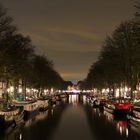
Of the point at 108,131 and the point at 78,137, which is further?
the point at 108,131

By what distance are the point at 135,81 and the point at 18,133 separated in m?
37.9

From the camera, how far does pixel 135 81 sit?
3287 inches

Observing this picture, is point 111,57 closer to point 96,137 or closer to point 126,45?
point 126,45

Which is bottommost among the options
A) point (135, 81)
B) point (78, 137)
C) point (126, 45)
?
point (78, 137)

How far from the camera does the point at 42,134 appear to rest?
2085 inches

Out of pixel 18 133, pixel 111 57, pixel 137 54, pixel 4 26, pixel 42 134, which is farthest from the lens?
pixel 111 57

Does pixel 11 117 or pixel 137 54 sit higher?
pixel 137 54

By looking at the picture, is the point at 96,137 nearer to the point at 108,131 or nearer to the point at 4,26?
the point at 108,131

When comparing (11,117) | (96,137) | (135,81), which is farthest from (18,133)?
(135,81)

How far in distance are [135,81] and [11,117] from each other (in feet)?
117

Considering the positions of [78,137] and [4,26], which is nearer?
[78,137]

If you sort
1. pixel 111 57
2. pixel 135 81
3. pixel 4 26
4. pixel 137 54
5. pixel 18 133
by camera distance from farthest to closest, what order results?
pixel 111 57 < pixel 135 81 < pixel 4 26 < pixel 137 54 < pixel 18 133

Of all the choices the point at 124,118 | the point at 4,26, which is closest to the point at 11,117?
the point at 4,26

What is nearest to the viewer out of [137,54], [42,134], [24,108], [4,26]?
[42,134]
